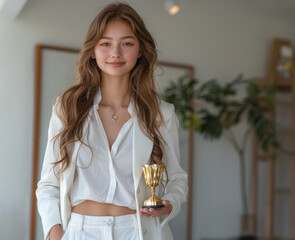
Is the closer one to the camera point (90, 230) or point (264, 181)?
point (90, 230)

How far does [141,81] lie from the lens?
1.99 metres

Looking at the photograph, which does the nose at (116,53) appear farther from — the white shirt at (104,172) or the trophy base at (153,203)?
the trophy base at (153,203)

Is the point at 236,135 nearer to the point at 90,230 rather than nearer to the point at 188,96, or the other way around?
the point at 188,96

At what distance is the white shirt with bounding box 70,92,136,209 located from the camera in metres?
1.76

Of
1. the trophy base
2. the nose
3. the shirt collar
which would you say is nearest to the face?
the nose

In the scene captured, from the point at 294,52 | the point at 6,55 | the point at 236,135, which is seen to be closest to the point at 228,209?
the point at 236,135

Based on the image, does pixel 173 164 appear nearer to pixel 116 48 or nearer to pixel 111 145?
pixel 111 145

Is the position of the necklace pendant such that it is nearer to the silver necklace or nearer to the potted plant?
the silver necklace

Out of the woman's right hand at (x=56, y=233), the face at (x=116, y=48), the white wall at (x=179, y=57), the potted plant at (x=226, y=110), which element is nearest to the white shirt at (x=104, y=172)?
the woman's right hand at (x=56, y=233)

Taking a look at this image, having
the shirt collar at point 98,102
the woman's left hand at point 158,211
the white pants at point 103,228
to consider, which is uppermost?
the shirt collar at point 98,102

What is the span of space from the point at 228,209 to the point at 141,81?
383cm

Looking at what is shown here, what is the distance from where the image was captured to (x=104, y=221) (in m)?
1.71

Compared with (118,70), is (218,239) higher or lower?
lower

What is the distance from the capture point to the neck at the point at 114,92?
6.43ft
